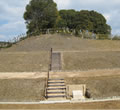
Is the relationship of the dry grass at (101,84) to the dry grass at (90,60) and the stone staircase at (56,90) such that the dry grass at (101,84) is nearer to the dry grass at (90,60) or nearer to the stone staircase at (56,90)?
the stone staircase at (56,90)

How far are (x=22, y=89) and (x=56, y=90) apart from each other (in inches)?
117

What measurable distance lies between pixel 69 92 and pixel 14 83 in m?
5.20

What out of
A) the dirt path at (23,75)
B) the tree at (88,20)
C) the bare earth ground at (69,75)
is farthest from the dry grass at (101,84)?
the tree at (88,20)

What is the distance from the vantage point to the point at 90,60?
16.3 meters

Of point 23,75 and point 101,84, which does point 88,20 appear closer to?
point 101,84

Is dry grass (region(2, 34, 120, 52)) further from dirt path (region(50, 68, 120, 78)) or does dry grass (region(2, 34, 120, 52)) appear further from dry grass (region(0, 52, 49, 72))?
dirt path (region(50, 68, 120, 78))

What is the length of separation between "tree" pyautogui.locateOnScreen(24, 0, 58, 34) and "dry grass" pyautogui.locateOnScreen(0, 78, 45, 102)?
2063 cm

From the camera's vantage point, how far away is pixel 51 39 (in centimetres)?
2572

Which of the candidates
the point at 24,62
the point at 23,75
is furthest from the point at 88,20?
the point at 23,75

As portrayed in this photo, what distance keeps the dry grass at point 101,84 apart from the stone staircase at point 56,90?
3.34 feet

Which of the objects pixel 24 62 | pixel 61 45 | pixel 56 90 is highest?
pixel 61 45

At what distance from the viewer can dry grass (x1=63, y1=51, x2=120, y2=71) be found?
48.5ft

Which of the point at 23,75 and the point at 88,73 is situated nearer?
the point at 23,75

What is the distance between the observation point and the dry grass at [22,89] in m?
10.0
